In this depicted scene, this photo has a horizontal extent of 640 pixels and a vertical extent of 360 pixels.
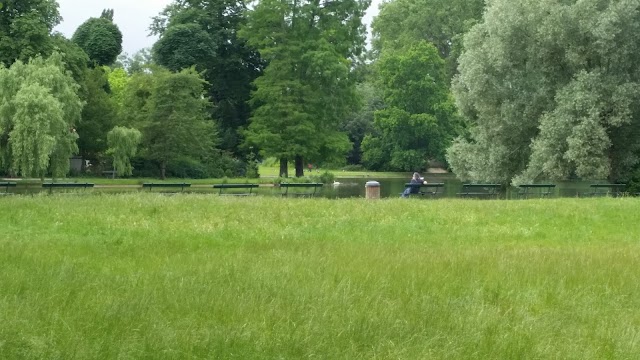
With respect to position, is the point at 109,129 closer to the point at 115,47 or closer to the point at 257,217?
the point at 115,47

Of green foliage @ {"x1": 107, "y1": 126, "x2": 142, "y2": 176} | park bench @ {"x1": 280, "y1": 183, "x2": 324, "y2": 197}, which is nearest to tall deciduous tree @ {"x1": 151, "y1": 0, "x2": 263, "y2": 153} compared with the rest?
green foliage @ {"x1": 107, "y1": 126, "x2": 142, "y2": 176}

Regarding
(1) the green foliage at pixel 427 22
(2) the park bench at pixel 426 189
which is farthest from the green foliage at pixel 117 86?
(2) the park bench at pixel 426 189

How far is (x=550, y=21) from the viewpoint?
113 feet

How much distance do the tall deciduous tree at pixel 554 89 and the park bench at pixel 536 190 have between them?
2.98 m

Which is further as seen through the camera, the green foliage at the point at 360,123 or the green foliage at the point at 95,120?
the green foliage at the point at 360,123

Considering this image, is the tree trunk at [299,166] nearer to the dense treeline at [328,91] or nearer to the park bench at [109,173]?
the dense treeline at [328,91]

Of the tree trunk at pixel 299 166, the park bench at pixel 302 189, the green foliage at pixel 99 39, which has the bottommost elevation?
the park bench at pixel 302 189

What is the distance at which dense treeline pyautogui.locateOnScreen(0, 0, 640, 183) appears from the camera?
112ft

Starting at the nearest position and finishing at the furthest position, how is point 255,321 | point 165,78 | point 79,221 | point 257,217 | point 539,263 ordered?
point 255,321 → point 539,263 → point 79,221 → point 257,217 → point 165,78

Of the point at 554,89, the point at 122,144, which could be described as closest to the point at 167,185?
the point at 122,144

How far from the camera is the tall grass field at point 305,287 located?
6566 millimetres

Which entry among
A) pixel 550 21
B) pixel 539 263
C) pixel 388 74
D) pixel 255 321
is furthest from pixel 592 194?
pixel 388 74

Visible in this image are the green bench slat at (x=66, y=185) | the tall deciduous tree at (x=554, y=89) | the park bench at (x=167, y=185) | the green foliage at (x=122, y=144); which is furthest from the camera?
the green foliage at (x=122, y=144)

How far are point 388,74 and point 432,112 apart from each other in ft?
20.4
